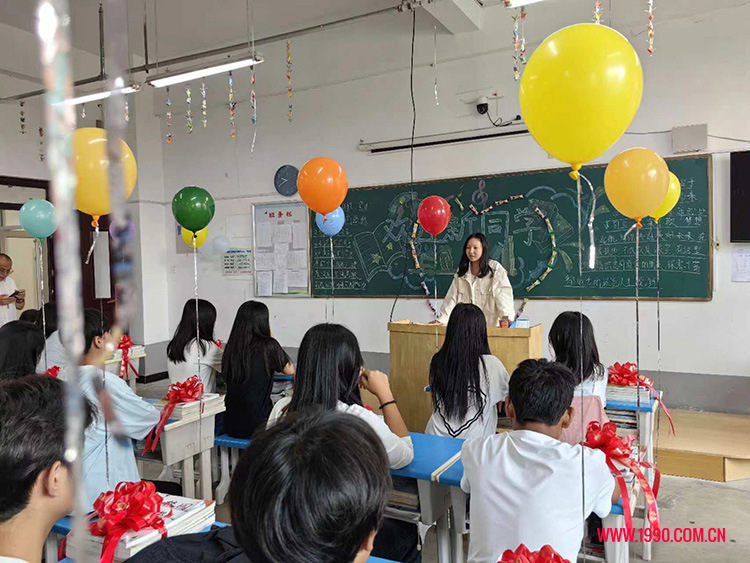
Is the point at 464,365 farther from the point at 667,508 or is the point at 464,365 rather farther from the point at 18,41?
the point at 18,41

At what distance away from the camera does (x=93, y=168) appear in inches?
32.2

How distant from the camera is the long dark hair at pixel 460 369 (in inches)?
97.8

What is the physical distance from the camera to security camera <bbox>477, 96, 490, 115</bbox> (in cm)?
480

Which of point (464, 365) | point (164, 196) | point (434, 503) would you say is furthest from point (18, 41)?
point (434, 503)

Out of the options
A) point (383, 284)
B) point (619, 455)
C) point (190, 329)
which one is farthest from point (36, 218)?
point (619, 455)

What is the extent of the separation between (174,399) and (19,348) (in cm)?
70

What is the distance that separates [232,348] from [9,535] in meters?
2.06

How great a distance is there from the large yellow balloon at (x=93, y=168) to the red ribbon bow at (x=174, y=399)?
95 cm

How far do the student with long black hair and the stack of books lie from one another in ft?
4.35

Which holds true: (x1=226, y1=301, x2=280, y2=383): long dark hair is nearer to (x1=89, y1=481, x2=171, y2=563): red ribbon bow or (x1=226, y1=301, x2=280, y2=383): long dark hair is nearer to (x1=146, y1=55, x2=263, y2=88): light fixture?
(x1=89, y1=481, x2=171, y2=563): red ribbon bow

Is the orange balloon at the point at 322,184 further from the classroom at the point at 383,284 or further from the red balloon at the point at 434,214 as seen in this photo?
the red balloon at the point at 434,214

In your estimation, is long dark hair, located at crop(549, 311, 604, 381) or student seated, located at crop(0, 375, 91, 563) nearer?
student seated, located at crop(0, 375, 91, 563)

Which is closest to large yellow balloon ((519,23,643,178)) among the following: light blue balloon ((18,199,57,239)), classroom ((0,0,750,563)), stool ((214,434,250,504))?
classroom ((0,0,750,563))

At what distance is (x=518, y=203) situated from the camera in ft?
15.6
